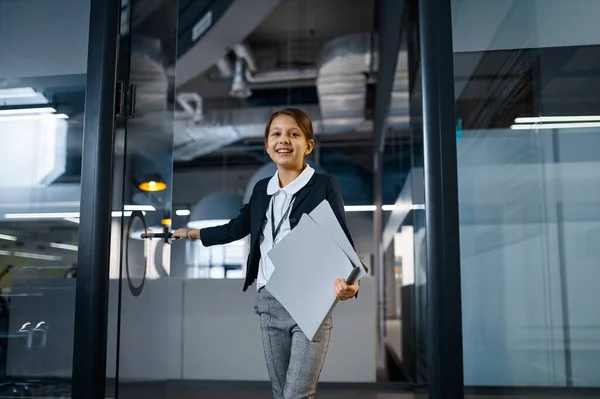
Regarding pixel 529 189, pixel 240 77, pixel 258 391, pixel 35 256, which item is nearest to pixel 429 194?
pixel 529 189

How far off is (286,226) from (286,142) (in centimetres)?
27

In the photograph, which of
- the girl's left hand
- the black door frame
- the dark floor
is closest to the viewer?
the girl's left hand

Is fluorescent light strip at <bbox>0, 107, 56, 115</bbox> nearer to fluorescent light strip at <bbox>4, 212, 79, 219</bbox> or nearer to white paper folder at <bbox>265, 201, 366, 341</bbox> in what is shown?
fluorescent light strip at <bbox>4, 212, 79, 219</bbox>

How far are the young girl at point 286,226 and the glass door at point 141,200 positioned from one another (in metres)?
0.57

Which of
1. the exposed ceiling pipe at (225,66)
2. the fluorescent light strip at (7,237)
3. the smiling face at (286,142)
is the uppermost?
the exposed ceiling pipe at (225,66)

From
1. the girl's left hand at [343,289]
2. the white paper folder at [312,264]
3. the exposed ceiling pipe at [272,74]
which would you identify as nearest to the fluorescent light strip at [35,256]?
the white paper folder at [312,264]

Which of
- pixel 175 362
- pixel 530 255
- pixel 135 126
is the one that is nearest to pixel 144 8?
pixel 135 126

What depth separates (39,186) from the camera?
2184mm

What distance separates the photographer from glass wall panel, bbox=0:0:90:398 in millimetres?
2119

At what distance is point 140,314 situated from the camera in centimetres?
236

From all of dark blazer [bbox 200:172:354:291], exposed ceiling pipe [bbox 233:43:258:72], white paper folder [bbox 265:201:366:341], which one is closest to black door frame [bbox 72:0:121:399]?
dark blazer [bbox 200:172:354:291]

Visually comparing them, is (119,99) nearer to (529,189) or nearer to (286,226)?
(286,226)

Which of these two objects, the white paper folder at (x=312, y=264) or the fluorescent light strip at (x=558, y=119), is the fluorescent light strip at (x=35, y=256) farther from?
the fluorescent light strip at (x=558, y=119)

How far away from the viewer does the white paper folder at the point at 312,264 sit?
5.47 ft
